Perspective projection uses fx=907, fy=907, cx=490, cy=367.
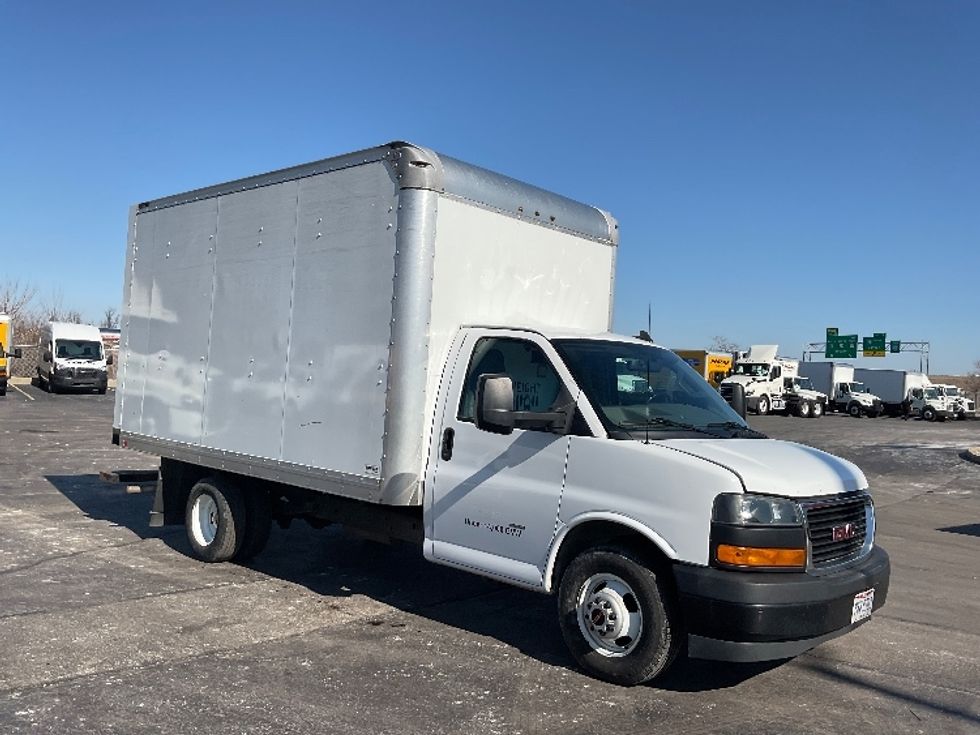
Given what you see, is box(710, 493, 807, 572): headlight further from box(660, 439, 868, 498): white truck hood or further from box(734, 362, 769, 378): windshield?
box(734, 362, 769, 378): windshield

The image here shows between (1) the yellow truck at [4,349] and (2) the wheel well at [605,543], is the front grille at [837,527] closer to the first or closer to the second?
(2) the wheel well at [605,543]

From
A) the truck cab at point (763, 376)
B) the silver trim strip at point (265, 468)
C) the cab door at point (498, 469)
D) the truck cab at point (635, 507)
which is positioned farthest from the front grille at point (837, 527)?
the truck cab at point (763, 376)

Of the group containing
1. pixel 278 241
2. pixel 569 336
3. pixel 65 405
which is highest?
pixel 278 241

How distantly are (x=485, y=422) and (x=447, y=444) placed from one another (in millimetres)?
532

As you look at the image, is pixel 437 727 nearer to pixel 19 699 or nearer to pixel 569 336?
pixel 19 699

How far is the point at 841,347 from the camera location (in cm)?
7188

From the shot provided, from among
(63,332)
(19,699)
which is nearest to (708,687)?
(19,699)

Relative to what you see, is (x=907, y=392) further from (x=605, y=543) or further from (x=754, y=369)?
(x=605, y=543)

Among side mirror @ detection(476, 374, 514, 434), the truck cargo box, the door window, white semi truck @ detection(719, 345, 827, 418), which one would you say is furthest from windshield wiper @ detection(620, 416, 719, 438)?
Result: white semi truck @ detection(719, 345, 827, 418)

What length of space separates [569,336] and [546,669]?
6.67 ft

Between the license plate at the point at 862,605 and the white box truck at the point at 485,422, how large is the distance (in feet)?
0.05

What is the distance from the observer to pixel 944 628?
671 cm

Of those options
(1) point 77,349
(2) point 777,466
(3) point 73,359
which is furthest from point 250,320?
(1) point 77,349

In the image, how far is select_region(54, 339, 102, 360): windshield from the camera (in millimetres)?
37656
